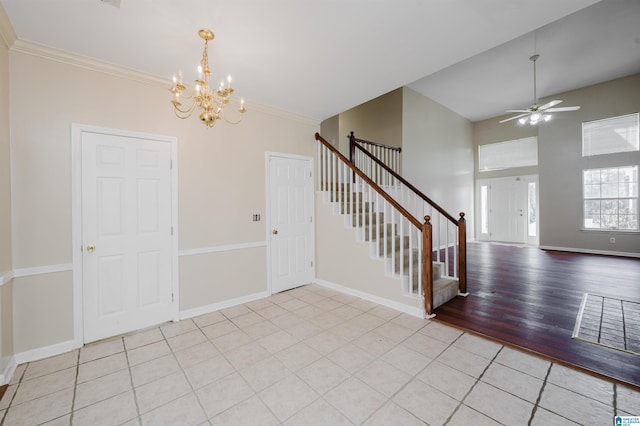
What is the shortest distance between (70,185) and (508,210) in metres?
9.92

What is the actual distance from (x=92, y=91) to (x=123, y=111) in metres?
0.29

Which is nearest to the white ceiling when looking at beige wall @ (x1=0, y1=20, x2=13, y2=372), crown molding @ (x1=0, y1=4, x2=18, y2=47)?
crown molding @ (x1=0, y1=4, x2=18, y2=47)

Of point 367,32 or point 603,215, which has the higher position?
point 367,32

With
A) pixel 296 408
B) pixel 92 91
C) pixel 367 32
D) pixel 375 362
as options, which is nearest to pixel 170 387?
pixel 296 408

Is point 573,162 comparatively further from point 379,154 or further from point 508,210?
point 379,154

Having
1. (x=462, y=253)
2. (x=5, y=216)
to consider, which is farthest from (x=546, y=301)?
(x=5, y=216)

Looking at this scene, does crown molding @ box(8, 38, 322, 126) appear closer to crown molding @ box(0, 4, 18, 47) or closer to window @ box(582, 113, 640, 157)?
crown molding @ box(0, 4, 18, 47)

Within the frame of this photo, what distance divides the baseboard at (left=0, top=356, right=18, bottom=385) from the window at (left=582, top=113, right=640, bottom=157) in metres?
10.3

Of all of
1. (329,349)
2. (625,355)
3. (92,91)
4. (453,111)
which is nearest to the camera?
(625,355)

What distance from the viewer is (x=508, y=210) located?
7949mm

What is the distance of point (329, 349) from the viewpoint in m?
2.44

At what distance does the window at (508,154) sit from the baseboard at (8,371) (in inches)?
415

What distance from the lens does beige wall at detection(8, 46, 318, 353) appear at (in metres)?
2.30

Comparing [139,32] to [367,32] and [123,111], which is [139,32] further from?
[367,32]
